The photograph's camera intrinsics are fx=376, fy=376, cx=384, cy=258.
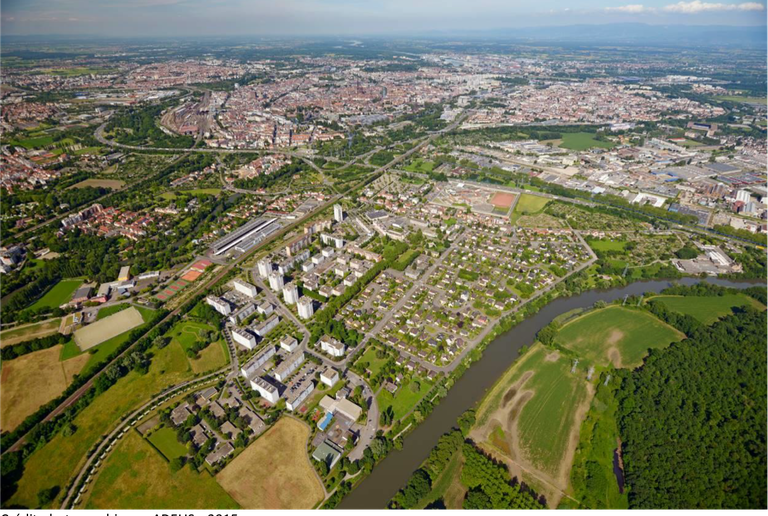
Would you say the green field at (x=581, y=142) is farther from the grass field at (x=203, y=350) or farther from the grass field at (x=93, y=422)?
the grass field at (x=93, y=422)

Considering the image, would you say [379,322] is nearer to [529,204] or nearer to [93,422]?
[93,422]

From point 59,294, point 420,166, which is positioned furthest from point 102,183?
point 420,166

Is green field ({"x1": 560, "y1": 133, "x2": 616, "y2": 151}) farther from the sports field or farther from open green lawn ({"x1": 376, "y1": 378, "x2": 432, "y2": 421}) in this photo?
the sports field

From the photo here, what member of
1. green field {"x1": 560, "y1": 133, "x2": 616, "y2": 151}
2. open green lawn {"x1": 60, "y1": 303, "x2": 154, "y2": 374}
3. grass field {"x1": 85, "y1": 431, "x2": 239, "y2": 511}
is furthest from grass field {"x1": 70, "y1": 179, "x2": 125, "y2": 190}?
green field {"x1": 560, "y1": 133, "x2": 616, "y2": 151}

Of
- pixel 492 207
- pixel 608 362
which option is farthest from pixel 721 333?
pixel 492 207

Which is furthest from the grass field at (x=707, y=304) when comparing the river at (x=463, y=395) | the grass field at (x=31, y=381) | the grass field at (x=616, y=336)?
the grass field at (x=31, y=381)

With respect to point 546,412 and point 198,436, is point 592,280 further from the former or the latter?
point 198,436

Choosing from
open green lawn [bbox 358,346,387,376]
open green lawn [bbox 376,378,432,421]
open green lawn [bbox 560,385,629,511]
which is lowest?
open green lawn [bbox 560,385,629,511]
